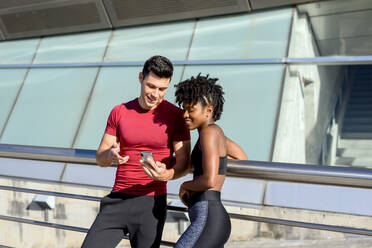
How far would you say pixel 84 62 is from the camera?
9781 millimetres

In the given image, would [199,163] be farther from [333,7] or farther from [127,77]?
[127,77]

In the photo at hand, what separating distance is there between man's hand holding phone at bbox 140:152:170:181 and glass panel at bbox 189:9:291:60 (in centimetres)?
607

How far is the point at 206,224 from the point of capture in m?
2.25

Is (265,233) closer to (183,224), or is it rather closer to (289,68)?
(183,224)

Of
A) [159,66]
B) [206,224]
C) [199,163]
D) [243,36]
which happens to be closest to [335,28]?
[243,36]

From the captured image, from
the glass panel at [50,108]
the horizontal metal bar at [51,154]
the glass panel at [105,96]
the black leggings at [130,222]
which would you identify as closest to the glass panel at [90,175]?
the glass panel at [105,96]

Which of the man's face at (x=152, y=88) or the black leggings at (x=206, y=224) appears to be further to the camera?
the man's face at (x=152, y=88)

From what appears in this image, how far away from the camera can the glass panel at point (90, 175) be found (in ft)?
26.2

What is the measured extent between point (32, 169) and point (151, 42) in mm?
3383

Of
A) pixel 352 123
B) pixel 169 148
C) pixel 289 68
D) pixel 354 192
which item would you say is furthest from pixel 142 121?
pixel 352 123

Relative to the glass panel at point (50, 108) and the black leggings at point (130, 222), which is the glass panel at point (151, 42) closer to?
the glass panel at point (50, 108)

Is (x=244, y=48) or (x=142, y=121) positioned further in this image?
(x=244, y=48)

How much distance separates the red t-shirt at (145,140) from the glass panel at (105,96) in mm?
5846

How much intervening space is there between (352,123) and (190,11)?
200 inches
